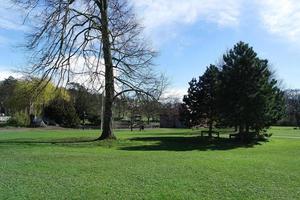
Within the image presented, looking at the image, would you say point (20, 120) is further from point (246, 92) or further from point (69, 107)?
point (246, 92)

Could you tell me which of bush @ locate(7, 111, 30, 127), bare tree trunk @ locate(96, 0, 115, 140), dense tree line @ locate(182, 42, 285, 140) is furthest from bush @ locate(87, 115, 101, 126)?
bare tree trunk @ locate(96, 0, 115, 140)

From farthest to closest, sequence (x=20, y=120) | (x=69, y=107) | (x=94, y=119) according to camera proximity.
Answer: (x=94, y=119) → (x=69, y=107) → (x=20, y=120)

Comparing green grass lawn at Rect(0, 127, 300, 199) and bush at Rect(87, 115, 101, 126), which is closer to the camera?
green grass lawn at Rect(0, 127, 300, 199)

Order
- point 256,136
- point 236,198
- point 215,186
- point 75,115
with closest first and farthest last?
point 236,198
point 215,186
point 256,136
point 75,115

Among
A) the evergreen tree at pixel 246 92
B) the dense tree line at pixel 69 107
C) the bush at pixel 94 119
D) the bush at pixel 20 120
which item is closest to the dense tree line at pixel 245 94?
the evergreen tree at pixel 246 92

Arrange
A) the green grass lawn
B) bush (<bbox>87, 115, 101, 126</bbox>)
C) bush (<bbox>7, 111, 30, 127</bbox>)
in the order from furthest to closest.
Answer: bush (<bbox>87, 115, 101, 126</bbox>)
bush (<bbox>7, 111, 30, 127</bbox>)
the green grass lawn

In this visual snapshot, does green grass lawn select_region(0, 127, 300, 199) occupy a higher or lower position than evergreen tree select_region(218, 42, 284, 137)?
lower

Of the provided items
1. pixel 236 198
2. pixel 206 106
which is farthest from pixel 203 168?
pixel 206 106

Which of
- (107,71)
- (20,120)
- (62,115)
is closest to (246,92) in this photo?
(107,71)

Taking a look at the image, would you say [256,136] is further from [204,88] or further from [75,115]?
[75,115]

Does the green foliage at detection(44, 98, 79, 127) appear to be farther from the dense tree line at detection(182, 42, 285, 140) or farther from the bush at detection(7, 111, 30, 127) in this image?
the dense tree line at detection(182, 42, 285, 140)

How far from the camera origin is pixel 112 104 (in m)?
34.8

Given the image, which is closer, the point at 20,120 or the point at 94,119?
the point at 20,120

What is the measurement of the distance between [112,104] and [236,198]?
23290mm
